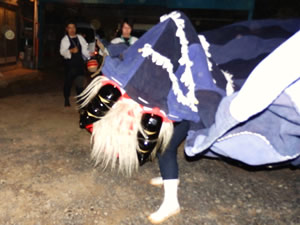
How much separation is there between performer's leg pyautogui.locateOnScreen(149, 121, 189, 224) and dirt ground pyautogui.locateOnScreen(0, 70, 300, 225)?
0.26 ft

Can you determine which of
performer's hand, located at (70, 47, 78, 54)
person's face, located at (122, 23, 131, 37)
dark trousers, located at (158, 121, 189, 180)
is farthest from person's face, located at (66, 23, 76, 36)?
dark trousers, located at (158, 121, 189, 180)

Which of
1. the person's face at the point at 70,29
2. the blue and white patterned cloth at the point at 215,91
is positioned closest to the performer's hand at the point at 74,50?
the person's face at the point at 70,29

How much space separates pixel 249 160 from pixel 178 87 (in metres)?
0.54

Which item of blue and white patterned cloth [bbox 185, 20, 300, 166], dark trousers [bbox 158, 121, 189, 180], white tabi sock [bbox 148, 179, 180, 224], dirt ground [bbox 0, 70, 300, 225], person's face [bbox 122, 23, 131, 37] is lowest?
dirt ground [bbox 0, 70, 300, 225]

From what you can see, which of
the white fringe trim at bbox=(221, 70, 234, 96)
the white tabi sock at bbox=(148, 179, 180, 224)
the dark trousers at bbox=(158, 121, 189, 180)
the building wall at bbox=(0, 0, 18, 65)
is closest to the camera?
the white fringe trim at bbox=(221, 70, 234, 96)

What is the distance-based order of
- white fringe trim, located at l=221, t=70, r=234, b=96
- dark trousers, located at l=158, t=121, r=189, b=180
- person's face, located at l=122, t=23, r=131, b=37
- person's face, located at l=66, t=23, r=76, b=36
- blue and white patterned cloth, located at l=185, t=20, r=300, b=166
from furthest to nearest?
person's face, located at l=66, t=23, r=76, b=36, person's face, located at l=122, t=23, r=131, b=37, dark trousers, located at l=158, t=121, r=189, b=180, white fringe trim, located at l=221, t=70, r=234, b=96, blue and white patterned cloth, located at l=185, t=20, r=300, b=166

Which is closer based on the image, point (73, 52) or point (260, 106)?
point (260, 106)

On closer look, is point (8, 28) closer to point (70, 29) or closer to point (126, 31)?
point (70, 29)

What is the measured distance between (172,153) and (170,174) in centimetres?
16

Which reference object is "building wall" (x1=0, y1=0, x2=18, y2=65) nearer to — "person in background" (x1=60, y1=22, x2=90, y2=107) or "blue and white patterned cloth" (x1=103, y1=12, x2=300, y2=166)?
"person in background" (x1=60, y1=22, x2=90, y2=107)

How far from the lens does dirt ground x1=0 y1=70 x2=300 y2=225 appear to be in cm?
190

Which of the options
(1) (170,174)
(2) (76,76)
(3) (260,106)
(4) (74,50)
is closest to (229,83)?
(3) (260,106)

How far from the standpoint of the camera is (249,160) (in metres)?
1.31

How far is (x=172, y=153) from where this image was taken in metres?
1.75
